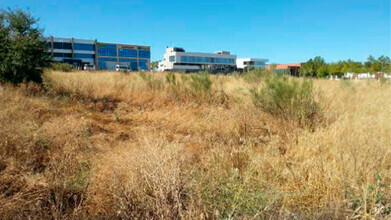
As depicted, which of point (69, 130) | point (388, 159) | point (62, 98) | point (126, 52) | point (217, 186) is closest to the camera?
point (217, 186)

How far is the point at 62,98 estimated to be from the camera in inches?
350

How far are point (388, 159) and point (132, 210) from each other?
318cm

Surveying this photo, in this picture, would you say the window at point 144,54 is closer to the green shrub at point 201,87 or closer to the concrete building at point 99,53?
the concrete building at point 99,53

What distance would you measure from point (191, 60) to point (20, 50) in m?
71.4

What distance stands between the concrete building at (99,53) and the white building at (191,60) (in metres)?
7.54

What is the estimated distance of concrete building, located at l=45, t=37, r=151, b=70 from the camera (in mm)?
66250

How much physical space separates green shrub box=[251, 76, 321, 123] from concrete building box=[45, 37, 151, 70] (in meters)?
57.2

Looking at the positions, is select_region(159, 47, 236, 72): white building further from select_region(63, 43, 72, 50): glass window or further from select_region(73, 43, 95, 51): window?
select_region(63, 43, 72, 50): glass window

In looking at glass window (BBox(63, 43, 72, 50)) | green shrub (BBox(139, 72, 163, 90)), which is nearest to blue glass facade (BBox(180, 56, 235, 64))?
glass window (BBox(63, 43, 72, 50))

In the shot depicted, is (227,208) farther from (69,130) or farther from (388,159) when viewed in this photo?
(69,130)

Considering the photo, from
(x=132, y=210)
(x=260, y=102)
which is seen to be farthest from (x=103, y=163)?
(x=260, y=102)

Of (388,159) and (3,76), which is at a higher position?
(3,76)

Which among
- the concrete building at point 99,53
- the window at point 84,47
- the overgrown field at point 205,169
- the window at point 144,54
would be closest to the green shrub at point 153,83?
the overgrown field at point 205,169

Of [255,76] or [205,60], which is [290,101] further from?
[205,60]
